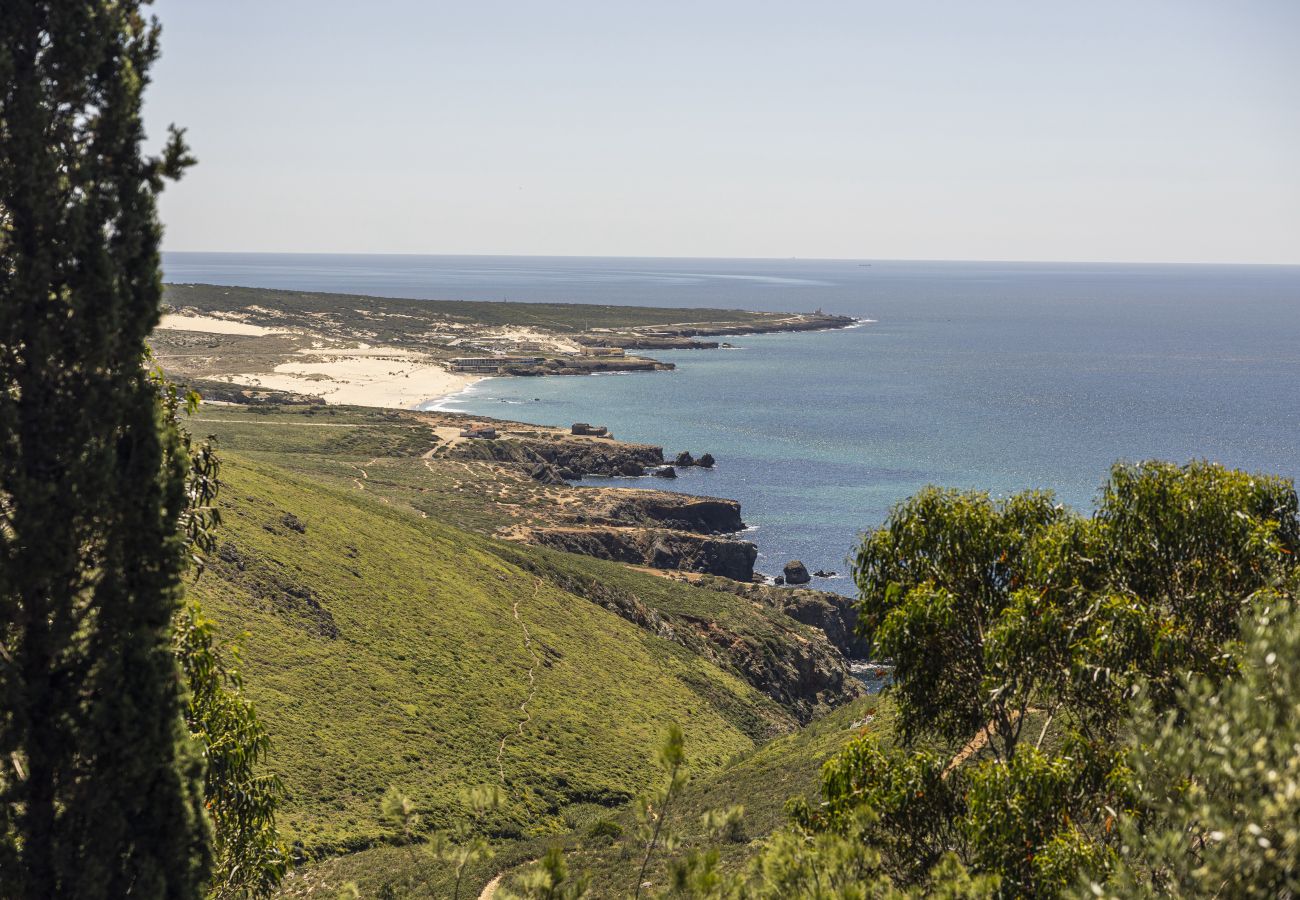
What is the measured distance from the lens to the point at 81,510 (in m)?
10.7

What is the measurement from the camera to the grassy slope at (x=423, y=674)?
3831 centimetres

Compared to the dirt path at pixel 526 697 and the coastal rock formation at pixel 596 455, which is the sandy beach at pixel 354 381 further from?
the dirt path at pixel 526 697

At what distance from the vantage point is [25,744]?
10.4 m

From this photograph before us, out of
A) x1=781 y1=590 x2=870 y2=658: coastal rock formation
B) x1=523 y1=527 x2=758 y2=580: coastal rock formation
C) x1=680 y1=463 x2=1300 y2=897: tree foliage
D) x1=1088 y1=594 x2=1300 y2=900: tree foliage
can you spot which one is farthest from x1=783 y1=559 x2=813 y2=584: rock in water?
x1=1088 y1=594 x2=1300 y2=900: tree foliage

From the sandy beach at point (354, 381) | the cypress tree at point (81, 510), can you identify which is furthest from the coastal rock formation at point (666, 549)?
the sandy beach at point (354, 381)

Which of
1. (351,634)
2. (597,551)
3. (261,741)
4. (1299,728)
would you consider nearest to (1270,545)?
(1299,728)

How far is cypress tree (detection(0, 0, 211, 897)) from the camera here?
10484 millimetres

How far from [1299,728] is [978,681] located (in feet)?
22.5

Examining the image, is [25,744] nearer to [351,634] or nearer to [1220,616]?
[1220,616]

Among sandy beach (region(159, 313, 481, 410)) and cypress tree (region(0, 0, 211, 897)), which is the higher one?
cypress tree (region(0, 0, 211, 897))

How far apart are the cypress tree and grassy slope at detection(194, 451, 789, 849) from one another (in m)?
23.9

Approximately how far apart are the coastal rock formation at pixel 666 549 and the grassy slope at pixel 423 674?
58.4 ft

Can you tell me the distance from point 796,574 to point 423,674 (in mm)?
45307

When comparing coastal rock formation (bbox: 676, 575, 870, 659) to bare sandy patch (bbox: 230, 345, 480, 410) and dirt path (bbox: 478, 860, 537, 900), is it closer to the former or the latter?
dirt path (bbox: 478, 860, 537, 900)
